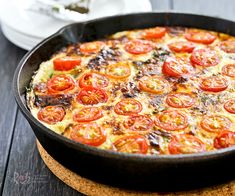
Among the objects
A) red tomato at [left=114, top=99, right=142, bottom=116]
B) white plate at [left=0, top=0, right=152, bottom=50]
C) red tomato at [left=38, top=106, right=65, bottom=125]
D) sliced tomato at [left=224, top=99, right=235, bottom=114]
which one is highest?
sliced tomato at [left=224, top=99, right=235, bottom=114]

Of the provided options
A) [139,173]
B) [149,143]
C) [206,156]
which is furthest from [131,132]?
[206,156]

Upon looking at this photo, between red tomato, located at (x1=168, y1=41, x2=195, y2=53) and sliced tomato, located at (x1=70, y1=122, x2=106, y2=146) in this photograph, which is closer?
sliced tomato, located at (x1=70, y1=122, x2=106, y2=146)

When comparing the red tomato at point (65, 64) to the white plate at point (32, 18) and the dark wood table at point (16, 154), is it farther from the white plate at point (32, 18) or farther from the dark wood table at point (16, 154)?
the white plate at point (32, 18)

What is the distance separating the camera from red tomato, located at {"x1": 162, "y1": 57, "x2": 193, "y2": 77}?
12.6ft

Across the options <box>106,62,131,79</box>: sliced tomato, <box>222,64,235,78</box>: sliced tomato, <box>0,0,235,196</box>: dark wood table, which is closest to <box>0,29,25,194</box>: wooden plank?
<box>0,0,235,196</box>: dark wood table

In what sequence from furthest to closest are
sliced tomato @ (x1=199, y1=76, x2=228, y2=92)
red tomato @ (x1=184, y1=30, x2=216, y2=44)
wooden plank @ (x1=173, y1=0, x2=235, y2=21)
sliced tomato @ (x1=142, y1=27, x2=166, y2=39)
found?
1. wooden plank @ (x1=173, y1=0, x2=235, y2=21)
2. sliced tomato @ (x1=142, y1=27, x2=166, y2=39)
3. red tomato @ (x1=184, y1=30, x2=216, y2=44)
4. sliced tomato @ (x1=199, y1=76, x2=228, y2=92)

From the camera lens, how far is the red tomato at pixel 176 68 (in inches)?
151

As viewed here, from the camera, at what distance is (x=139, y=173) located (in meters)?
2.92

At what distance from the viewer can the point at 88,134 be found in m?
3.23

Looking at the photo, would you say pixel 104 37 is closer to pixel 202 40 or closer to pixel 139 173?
pixel 202 40

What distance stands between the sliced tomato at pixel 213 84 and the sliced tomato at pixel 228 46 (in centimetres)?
51

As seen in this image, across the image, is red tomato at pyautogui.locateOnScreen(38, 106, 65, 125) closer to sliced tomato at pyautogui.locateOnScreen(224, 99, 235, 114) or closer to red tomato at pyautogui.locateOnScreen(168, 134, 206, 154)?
red tomato at pyautogui.locateOnScreen(168, 134, 206, 154)

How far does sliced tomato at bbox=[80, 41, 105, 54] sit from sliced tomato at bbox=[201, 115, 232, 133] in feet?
4.24

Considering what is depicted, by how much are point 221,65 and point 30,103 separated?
150 cm
